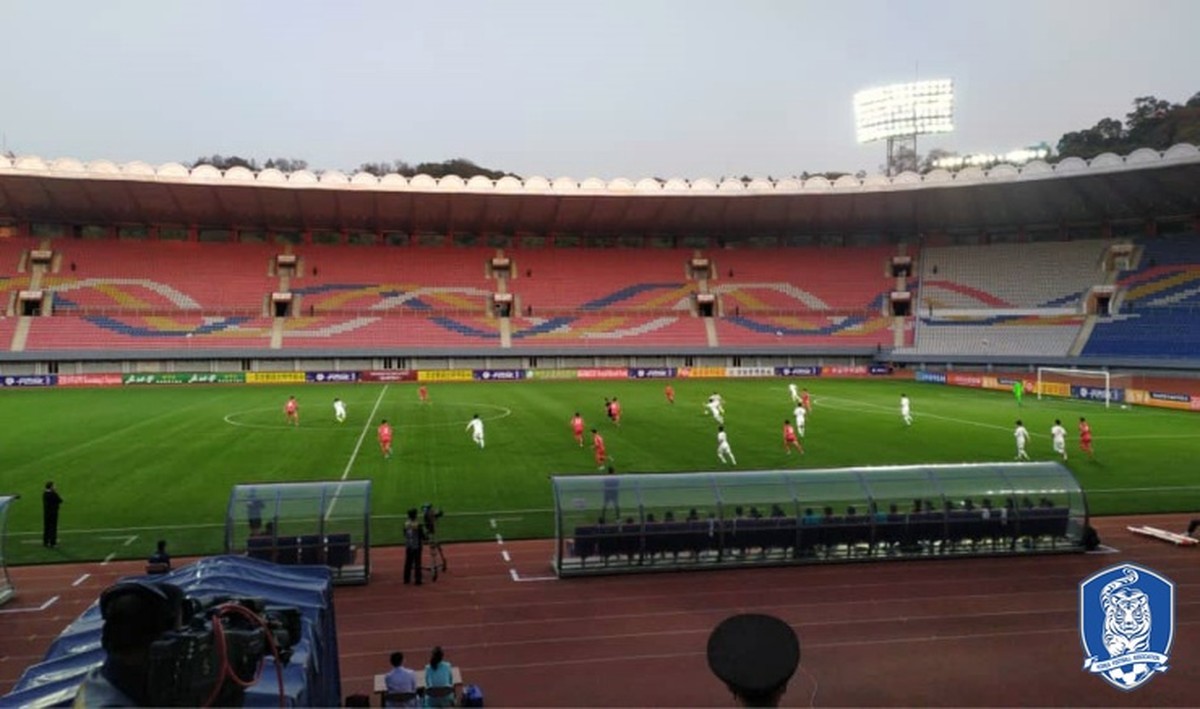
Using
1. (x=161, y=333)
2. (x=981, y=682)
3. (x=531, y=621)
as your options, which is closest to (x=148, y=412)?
(x=161, y=333)

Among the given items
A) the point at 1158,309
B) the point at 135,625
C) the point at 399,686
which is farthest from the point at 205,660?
the point at 1158,309

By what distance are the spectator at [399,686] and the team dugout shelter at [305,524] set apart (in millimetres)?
5635

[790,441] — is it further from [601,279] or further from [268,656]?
[601,279]

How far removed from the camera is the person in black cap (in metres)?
2.87

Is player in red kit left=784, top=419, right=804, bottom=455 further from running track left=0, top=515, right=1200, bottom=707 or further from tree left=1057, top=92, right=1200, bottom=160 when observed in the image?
tree left=1057, top=92, right=1200, bottom=160

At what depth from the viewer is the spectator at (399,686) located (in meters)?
8.10

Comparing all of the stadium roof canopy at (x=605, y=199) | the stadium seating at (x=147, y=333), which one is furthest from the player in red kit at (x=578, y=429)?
the stadium seating at (x=147, y=333)

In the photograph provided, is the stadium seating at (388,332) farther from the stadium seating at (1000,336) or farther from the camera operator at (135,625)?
the camera operator at (135,625)

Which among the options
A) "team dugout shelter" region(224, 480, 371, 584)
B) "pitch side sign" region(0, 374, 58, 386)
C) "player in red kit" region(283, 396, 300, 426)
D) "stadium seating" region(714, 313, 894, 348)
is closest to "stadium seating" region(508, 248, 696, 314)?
"stadium seating" region(714, 313, 894, 348)

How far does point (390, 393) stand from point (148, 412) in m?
13.2

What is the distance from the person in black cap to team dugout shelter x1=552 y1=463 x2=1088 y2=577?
11068 mm

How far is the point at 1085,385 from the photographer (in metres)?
43.5

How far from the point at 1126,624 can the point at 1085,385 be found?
41918mm

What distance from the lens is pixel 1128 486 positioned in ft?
68.9
